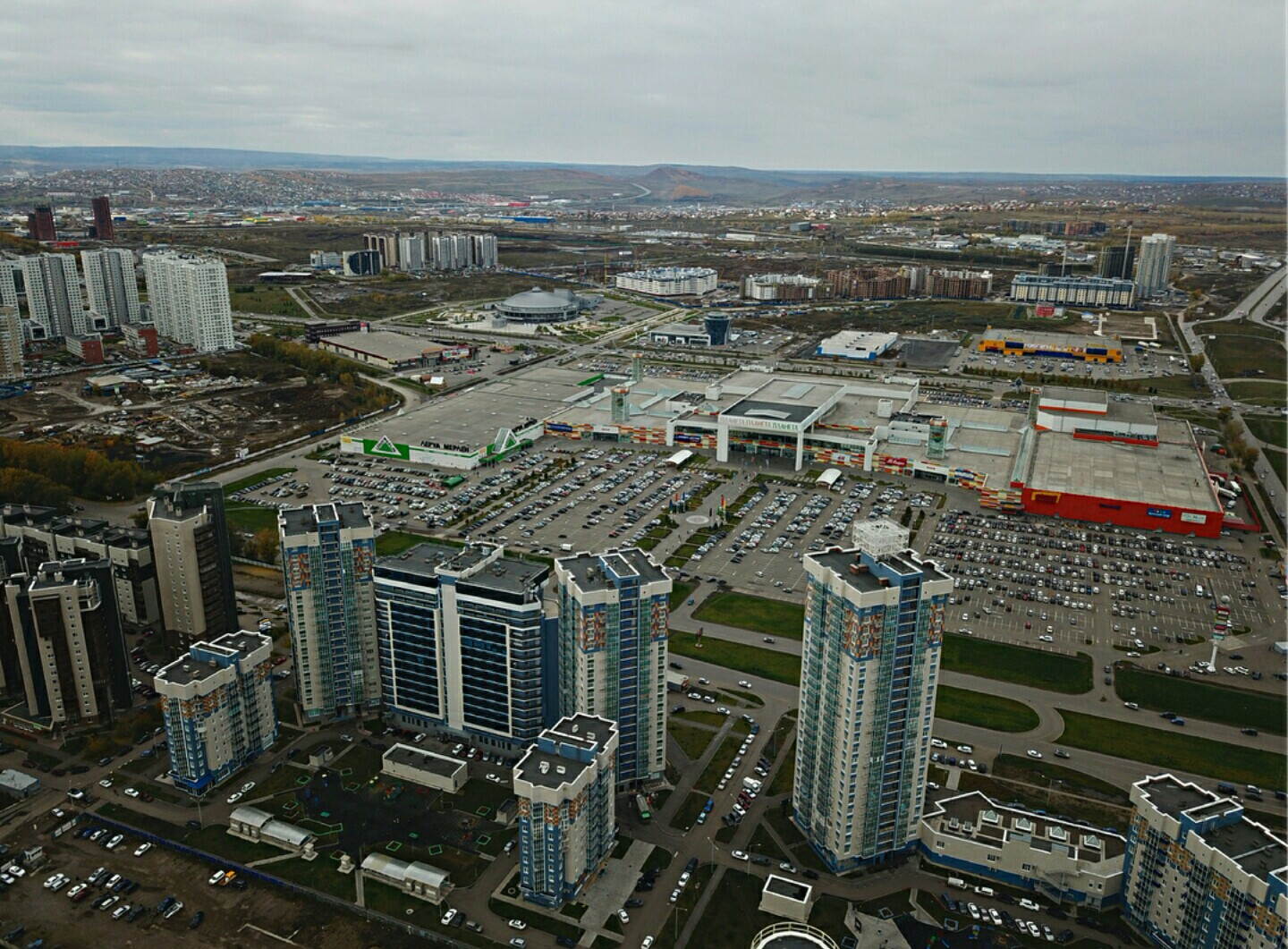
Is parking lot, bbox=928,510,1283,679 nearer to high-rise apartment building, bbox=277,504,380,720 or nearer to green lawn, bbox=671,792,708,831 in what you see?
green lawn, bbox=671,792,708,831

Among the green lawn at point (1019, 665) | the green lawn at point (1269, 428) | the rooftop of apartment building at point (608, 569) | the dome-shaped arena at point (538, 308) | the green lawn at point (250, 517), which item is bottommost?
the green lawn at point (1019, 665)

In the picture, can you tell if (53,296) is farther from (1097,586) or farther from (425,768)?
(1097,586)

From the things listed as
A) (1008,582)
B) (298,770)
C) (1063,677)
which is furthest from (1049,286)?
(298,770)

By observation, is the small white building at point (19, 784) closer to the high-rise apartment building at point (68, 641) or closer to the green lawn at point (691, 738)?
the high-rise apartment building at point (68, 641)

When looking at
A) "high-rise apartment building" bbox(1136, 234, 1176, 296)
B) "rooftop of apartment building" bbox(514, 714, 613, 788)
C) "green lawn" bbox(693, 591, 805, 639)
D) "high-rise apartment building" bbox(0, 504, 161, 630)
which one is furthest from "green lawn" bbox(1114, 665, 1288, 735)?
"high-rise apartment building" bbox(1136, 234, 1176, 296)

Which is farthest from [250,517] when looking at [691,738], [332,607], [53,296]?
[53,296]

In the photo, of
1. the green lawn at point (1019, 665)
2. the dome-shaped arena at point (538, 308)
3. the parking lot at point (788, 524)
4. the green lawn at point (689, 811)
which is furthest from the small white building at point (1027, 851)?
the dome-shaped arena at point (538, 308)

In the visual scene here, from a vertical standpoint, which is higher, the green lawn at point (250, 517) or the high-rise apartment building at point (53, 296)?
the high-rise apartment building at point (53, 296)
